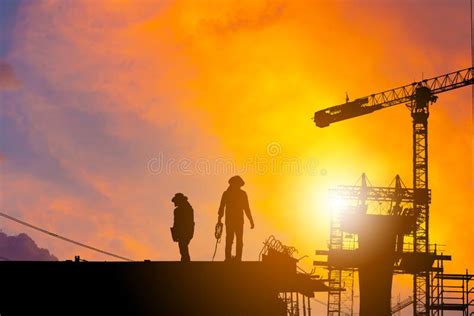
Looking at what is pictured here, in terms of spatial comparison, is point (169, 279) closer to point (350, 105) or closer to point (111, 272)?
point (111, 272)

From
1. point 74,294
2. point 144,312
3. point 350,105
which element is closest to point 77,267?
point 74,294

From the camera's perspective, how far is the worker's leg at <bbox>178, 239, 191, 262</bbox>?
1988cm

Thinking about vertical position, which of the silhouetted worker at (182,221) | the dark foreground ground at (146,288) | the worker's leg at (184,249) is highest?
the silhouetted worker at (182,221)

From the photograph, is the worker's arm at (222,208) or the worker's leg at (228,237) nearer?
the worker's arm at (222,208)

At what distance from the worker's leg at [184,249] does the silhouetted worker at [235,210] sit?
4.93 feet

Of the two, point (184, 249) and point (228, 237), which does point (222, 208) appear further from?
point (184, 249)

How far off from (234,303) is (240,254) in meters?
1.68

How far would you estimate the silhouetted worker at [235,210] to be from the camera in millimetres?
18312

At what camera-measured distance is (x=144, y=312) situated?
16672 mm

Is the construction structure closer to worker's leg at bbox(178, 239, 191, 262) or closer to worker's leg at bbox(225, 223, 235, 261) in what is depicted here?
worker's leg at bbox(225, 223, 235, 261)

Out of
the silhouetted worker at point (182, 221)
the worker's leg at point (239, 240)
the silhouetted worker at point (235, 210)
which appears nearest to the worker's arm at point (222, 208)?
the silhouetted worker at point (235, 210)

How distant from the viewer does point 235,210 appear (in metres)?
18.5

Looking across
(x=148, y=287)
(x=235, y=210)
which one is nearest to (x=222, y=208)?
(x=235, y=210)

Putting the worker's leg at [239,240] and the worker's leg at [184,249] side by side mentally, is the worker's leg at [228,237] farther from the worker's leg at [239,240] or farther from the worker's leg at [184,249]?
the worker's leg at [184,249]
